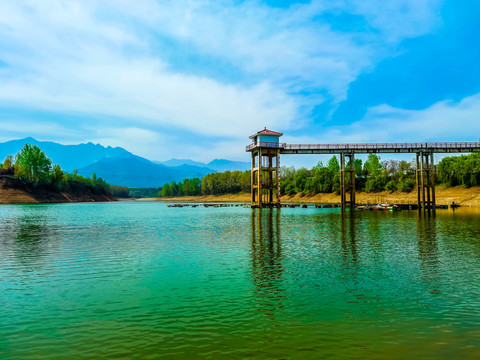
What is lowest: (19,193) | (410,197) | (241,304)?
(241,304)

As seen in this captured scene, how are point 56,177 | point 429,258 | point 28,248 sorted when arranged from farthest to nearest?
point 56,177 → point 28,248 → point 429,258

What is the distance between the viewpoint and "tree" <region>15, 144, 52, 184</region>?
176875 mm

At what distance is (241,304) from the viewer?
16000mm

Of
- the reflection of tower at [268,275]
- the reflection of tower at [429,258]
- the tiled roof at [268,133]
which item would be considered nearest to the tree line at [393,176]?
the tiled roof at [268,133]

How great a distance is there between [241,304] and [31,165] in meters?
192

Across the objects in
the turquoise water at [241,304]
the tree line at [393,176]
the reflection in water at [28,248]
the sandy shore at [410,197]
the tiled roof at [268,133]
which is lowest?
the turquoise water at [241,304]

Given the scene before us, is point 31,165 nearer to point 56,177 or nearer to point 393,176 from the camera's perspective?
point 56,177

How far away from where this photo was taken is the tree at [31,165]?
177 meters

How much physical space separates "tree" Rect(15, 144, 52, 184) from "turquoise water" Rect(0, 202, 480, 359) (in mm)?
171029

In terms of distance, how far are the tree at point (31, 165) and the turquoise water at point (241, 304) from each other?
17103 cm

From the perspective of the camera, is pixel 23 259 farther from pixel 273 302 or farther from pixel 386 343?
pixel 386 343

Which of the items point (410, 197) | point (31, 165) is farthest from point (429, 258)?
point (31, 165)

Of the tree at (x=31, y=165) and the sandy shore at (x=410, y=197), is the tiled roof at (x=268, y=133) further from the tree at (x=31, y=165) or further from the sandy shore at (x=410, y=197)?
the tree at (x=31, y=165)

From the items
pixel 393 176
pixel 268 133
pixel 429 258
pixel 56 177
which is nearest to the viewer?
pixel 429 258
